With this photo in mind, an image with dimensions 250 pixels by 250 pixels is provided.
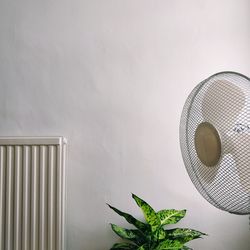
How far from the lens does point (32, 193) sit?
1.47 meters

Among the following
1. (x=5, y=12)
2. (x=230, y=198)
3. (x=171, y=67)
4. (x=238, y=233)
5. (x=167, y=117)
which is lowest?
(x=238, y=233)

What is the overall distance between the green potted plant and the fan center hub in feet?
1.90

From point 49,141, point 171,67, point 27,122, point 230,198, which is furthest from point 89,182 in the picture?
point 230,198

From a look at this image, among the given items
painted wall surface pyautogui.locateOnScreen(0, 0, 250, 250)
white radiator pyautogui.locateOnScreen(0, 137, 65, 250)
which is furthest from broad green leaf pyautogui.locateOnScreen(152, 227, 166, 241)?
white radiator pyautogui.locateOnScreen(0, 137, 65, 250)

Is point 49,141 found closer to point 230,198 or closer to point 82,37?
point 82,37

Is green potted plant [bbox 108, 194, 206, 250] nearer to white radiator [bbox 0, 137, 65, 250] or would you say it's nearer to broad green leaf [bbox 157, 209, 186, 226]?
broad green leaf [bbox 157, 209, 186, 226]

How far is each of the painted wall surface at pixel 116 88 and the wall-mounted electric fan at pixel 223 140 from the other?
0.74m

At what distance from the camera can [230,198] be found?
0.76 m

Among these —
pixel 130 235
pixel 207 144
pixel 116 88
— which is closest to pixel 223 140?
pixel 207 144

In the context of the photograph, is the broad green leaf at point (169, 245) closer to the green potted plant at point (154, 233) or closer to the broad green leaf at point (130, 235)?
the green potted plant at point (154, 233)

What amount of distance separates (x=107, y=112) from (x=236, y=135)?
3.27 ft

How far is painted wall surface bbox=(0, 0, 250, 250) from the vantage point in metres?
1.58

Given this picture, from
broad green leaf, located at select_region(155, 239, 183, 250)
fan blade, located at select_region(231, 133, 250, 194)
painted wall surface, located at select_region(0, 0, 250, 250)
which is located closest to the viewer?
fan blade, located at select_region(231, 133, 250, 194)

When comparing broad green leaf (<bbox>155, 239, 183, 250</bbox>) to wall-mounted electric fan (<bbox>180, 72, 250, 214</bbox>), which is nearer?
wall-mounted electric fan (<bbox>180, 72, 250, 214</bbox>)
